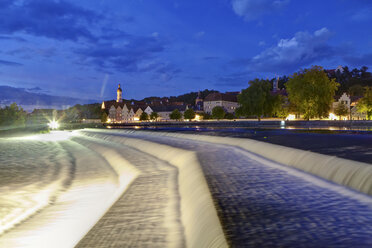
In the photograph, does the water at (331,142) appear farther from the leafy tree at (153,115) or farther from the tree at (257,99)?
the leafy tree at (153,115)

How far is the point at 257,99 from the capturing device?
7750 cm

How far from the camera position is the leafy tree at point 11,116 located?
119m

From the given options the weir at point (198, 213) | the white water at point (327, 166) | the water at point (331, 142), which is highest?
the water at point (331, 142)

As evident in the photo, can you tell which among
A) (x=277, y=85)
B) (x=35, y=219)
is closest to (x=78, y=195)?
(x=35, y=219)

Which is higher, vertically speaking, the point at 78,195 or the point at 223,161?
the point at 223,161

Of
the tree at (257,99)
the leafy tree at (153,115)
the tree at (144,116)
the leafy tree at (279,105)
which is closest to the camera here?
A: the tree at (257,99)

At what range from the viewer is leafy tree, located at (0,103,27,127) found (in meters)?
119

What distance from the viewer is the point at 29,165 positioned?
23.1 m

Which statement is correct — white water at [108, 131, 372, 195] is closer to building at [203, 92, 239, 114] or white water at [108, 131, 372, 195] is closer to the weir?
the weir

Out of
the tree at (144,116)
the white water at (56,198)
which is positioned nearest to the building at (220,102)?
the tree at (144,116)

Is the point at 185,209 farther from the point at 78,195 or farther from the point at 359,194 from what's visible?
the point at 78,195

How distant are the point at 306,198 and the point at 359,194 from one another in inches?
67.4

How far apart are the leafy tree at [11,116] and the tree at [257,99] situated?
3421 inches

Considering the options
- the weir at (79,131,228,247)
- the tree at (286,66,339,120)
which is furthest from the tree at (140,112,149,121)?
the weir at (79,131,228,247)
